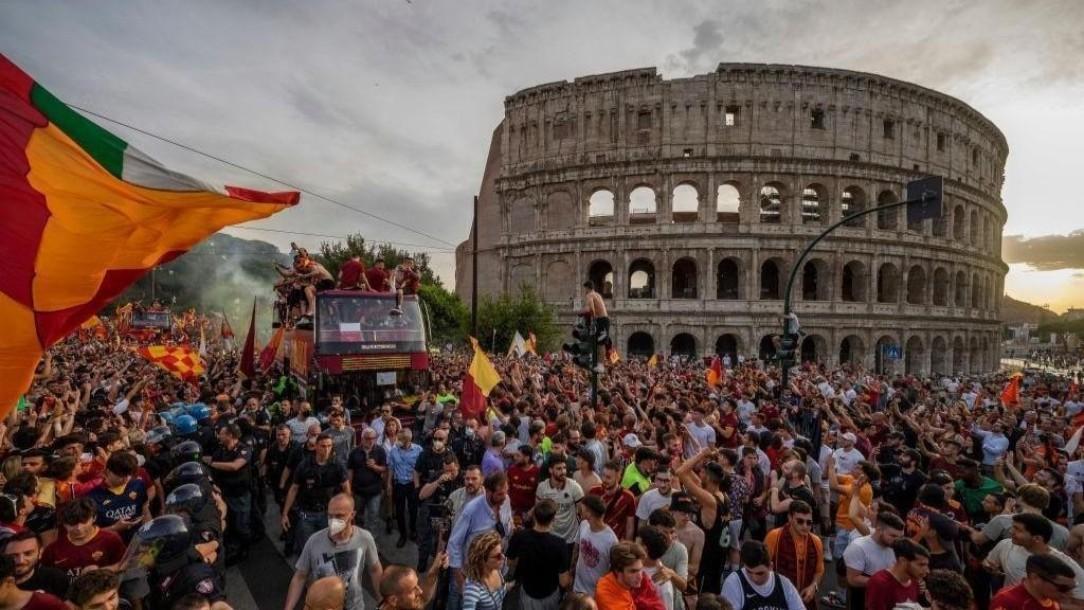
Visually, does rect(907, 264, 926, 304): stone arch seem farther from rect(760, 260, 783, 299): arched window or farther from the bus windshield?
the bus windshield

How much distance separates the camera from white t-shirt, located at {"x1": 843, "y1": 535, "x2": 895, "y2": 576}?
4.28 metres

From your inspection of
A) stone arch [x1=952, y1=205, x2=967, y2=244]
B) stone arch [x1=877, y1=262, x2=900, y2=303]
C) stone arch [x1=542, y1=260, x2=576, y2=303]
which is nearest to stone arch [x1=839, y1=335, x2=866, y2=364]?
stone arch [x1=877, y1=262, x2=900, y2=303]

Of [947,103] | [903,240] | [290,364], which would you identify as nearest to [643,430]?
[290,364]

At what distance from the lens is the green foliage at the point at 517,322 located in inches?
→ 1307

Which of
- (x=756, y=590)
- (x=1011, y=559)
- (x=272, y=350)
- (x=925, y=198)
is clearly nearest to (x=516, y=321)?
(x=272, y=350)

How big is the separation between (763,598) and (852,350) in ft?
123

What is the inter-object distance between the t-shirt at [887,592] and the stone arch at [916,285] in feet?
133

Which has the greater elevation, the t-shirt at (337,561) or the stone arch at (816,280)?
the stone arch at (816,280)

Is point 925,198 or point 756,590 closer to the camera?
point 756,590

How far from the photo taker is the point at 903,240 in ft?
119

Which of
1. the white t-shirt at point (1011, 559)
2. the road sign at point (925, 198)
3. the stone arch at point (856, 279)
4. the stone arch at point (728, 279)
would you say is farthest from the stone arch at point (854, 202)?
the white t-shirt at point (1011, 559)

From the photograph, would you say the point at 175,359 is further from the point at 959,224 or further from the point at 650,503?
the point at 959,224

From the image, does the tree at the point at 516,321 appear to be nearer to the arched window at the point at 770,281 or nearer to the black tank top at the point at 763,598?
the arched window at the point at 770,281

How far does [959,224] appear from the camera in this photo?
40344 millimetres
